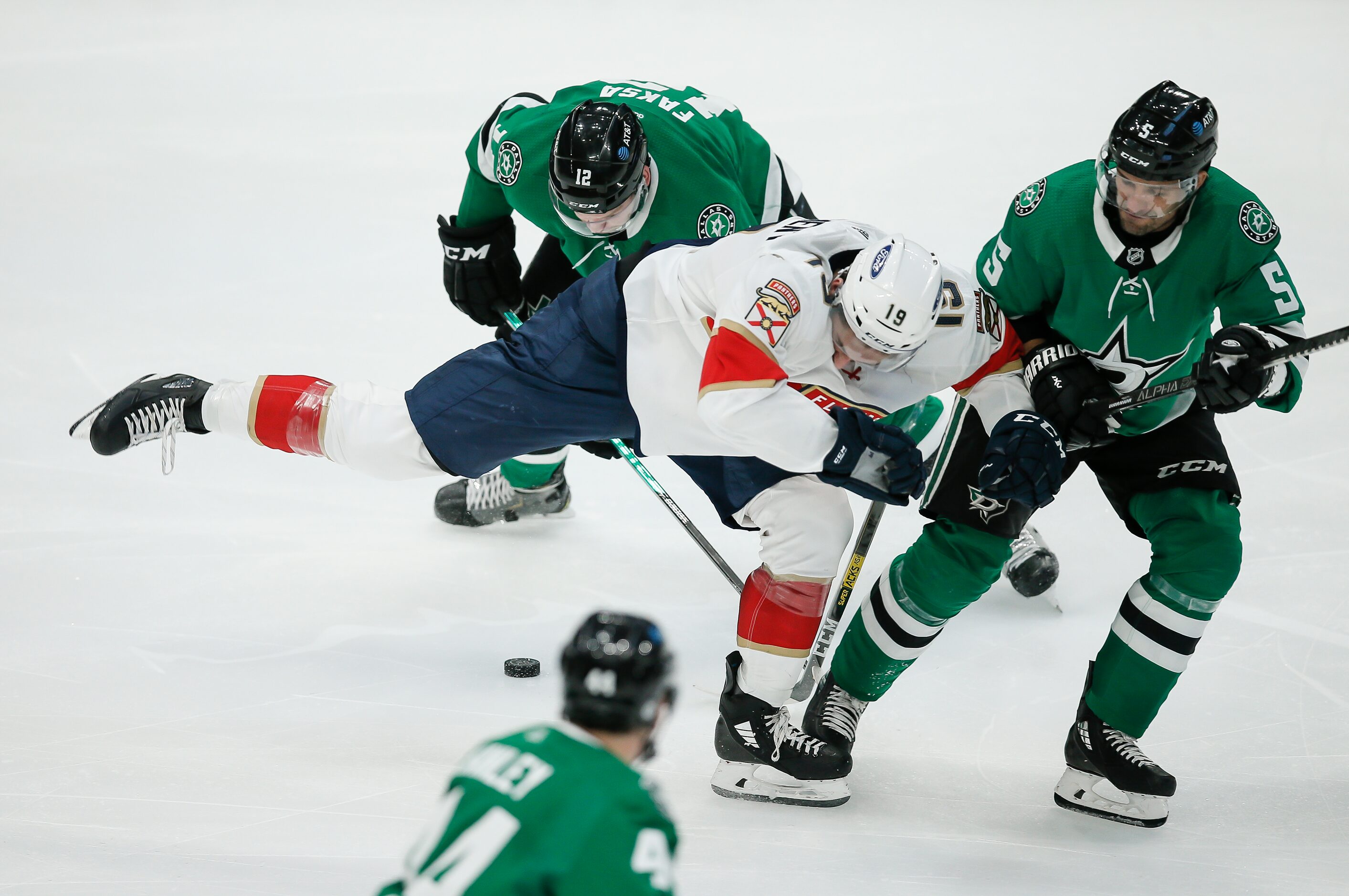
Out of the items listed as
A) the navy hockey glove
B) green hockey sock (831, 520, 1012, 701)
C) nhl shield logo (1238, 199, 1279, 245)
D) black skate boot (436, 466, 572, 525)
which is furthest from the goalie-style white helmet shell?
black skate boot (436, 466, 572, 525)

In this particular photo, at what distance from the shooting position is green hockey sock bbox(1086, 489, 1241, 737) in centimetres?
277

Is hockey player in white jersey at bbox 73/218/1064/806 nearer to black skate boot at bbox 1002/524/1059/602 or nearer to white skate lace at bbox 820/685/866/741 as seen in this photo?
white skate lace at bbox 820/685/866/741

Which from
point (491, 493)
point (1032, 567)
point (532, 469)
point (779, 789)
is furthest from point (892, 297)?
point (491, 493)

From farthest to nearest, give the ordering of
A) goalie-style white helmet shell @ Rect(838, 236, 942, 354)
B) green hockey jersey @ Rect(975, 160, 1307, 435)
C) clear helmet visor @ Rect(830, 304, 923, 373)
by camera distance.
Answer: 1. green hockey jersey @ Rect(975, 160, 1307, 435)
2. clear helmet visor @ Rect(830, 304, 923, 373)
3. goalie-style white helmet shell @ Rect(838, 236, 942, 354)

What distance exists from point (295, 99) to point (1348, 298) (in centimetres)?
551

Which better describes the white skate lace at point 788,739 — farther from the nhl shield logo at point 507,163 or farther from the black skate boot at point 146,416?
→ the nhl shield logo at point 507,163

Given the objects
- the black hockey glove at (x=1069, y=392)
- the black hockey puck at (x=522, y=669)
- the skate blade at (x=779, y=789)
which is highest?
the black hockey glove at (x=1069, y=392)

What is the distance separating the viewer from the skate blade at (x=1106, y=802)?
2.78 m

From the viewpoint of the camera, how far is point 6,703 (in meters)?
3.11

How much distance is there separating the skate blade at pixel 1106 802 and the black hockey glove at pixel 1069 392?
2.42 feet

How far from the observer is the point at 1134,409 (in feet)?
9.49

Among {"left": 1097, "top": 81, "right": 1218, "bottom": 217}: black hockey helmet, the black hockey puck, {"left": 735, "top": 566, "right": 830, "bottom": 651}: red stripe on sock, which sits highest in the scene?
{"left": 1097, "top": 81, "right": 1218, "bottom": 217}: black hockey helmet

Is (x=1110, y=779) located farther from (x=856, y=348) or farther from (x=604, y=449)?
(x=604, y=449)

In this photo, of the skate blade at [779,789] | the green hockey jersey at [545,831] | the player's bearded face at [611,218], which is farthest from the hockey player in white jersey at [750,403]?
the green hockey jersey at [545,831]
